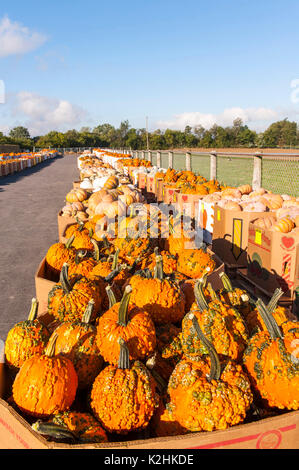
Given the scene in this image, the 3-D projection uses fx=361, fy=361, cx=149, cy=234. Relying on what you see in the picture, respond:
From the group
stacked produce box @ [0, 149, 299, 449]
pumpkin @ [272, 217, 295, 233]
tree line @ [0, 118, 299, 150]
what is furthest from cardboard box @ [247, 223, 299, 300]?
tree line @ [0, 118, 299, 150]

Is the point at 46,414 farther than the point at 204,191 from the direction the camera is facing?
No

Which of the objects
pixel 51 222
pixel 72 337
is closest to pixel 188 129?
pixel 51 222

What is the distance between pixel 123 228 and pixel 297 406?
2772mm

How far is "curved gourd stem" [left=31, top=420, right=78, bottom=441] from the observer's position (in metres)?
1.36

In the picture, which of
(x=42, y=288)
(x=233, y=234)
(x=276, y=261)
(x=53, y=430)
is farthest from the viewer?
(x=233, y=234)

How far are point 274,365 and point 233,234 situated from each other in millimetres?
3948

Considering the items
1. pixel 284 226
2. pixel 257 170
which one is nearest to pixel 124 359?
pixel 284 226

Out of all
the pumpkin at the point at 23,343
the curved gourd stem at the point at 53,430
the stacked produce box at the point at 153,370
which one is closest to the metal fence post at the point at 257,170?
the stacked produce box at the point at 153,370

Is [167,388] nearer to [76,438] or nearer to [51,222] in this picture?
[76,438]

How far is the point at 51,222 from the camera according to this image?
10.1 meters

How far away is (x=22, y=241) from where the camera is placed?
8.09 meters

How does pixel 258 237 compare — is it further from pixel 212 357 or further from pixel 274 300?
pixel 212 357

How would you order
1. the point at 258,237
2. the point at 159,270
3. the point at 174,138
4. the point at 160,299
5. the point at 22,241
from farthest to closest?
the point at 174,138
the point at 22,241
the point at 258,237
the point at 159,270
the point at 160,299

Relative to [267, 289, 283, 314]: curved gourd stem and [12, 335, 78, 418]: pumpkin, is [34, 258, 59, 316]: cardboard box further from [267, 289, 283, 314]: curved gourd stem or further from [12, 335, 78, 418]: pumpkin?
[267, 289, 283, 314]: curved gourd stem
